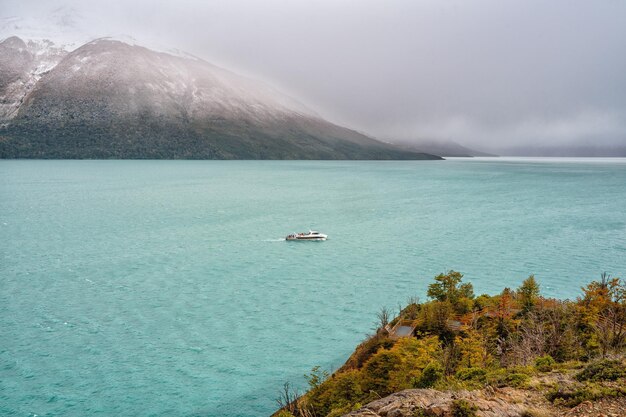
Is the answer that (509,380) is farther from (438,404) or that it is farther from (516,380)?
(438,404)

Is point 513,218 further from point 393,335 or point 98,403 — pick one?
point 98,403

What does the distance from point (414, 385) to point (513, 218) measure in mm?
100746

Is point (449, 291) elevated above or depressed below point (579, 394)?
below

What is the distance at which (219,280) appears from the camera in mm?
56875

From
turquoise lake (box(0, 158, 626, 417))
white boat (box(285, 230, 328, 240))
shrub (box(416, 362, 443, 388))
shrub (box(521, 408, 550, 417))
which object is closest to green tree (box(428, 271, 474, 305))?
turquoise lake (box(0, 158, 626, 417))

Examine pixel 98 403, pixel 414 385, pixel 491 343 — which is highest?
pixel 414 385

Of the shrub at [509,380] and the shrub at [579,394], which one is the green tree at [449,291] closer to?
the shrub at [509,380]

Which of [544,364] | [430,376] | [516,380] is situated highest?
[516,380]

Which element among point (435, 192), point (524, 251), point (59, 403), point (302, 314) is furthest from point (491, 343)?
point (435, 192)

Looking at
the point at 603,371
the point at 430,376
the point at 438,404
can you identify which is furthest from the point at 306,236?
the point at 438,404

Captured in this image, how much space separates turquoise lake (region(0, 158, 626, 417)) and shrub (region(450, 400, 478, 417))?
17874 millimetres

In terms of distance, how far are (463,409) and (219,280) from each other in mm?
45699

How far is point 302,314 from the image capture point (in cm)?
4597

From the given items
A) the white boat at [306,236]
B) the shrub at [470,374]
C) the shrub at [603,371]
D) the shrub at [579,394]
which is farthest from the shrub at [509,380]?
the white boat at [306,236]
